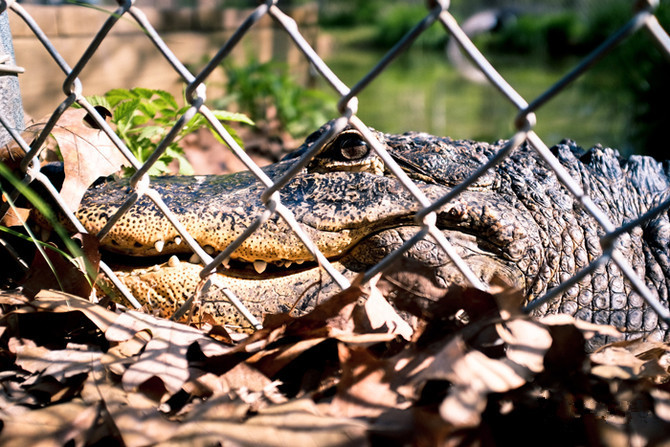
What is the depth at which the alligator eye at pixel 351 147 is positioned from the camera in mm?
1852

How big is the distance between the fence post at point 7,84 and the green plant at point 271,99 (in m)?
3.07

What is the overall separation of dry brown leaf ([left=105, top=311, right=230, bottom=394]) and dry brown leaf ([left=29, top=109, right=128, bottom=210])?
0.44 meters

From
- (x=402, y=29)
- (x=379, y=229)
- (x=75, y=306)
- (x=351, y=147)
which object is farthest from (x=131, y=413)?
(x=402, y=29)

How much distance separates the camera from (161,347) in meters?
1.14

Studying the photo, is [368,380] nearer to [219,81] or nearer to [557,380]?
[557,380]

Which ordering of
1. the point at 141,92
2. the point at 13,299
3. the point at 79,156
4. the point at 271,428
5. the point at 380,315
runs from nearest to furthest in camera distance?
the point at 271,428, the point at 380,315, the point at 13,299, the point at 79,156, the point at 141,92

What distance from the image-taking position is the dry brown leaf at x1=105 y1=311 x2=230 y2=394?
1061 millimetres

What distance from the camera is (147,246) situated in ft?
5.23

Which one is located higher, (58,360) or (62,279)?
(62,279)

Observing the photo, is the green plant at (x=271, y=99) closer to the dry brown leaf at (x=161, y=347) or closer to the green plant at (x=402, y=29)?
the dry brown leaf at (x=161, y=347)

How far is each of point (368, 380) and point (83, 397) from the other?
0.53m

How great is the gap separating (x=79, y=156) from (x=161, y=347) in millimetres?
665

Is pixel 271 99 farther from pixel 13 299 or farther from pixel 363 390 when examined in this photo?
pixel 363 390

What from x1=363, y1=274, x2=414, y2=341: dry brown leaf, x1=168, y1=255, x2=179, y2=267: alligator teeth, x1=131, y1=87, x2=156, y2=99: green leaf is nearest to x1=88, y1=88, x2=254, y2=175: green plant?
x1=131, y1=87, x2=156, y2=99: green leaf
